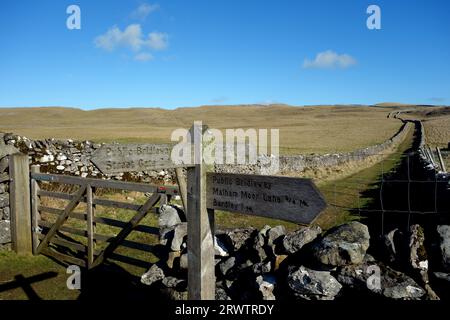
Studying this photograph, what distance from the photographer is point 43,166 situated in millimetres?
12750

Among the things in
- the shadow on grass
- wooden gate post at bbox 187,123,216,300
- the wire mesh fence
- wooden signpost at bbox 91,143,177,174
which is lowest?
the shadow on grass

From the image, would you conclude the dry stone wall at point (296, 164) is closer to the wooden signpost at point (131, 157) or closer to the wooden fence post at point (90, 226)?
the wooden fence post at point (90, 226)

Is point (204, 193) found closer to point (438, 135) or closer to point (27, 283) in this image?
point (27, 283)

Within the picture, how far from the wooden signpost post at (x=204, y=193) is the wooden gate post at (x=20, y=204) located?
5.61 meters

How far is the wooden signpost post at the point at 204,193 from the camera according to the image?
Answer: 3.58m

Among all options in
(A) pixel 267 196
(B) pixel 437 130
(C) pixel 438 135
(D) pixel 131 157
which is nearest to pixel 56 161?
(D) pixel 131 157

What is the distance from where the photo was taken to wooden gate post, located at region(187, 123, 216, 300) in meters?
3.98

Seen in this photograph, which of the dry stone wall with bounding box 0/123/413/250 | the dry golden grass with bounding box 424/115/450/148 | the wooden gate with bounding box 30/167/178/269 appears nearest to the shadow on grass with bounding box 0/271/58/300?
the wooden gate with bounding box 30/167/178/269

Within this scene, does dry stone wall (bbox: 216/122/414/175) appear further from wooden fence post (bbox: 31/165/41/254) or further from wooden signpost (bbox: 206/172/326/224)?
wooden signpost (bbox: 206/172/326/224)

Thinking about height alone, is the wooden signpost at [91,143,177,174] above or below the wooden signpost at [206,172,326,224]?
above

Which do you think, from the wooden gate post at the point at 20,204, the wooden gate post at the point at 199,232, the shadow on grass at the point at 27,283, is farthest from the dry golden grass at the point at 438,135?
the wooden gate post at the point at 199,232

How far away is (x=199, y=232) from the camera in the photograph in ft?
13.1

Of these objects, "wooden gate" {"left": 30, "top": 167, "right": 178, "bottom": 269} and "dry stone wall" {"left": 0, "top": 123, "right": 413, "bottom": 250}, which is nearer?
"wooden gate" {"left": 30, "top": 167, "right": 178, "bottom": 269}
